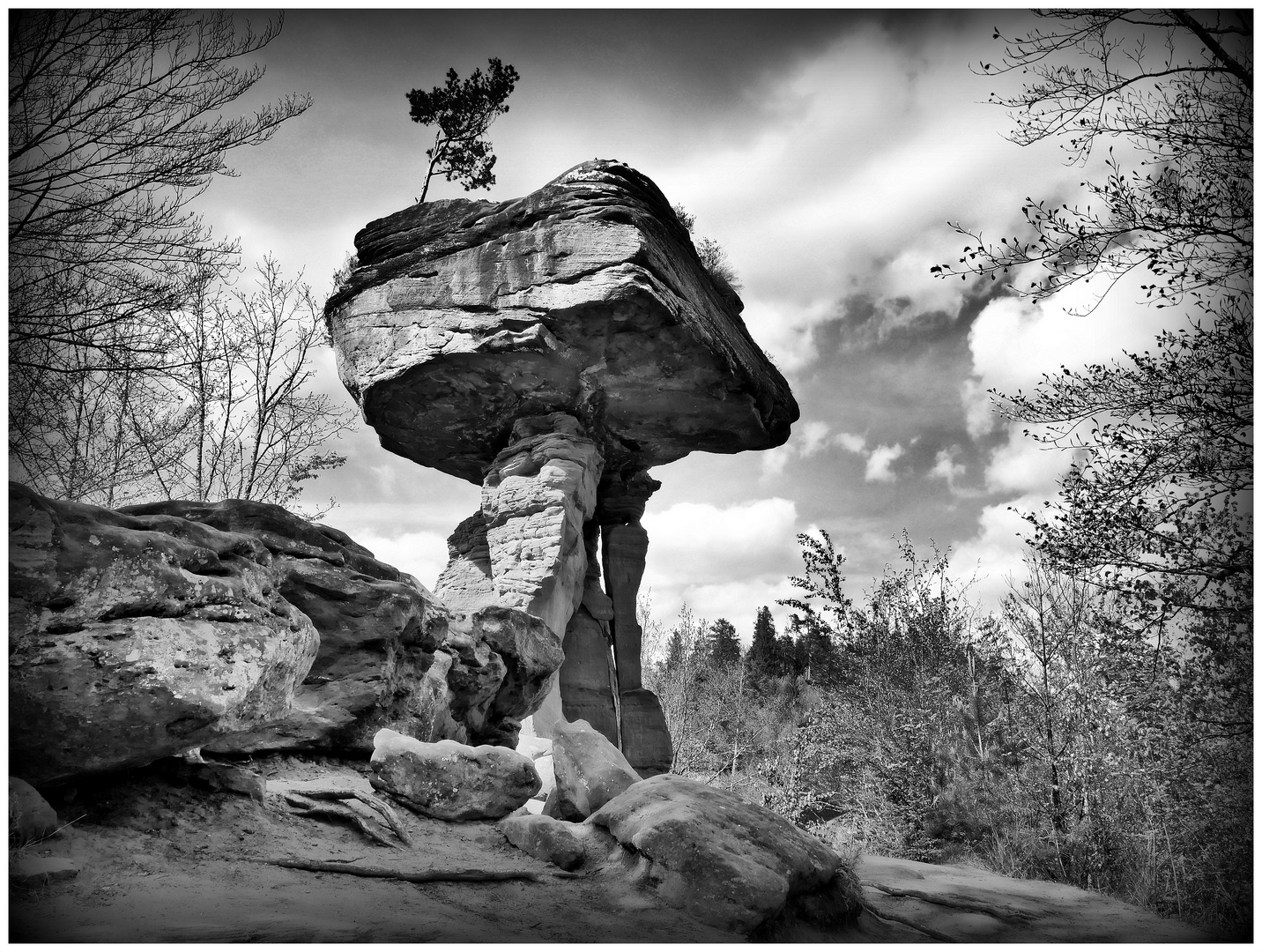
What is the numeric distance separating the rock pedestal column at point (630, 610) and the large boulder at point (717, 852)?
8.35m

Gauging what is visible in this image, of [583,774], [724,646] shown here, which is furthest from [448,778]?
[724,646]

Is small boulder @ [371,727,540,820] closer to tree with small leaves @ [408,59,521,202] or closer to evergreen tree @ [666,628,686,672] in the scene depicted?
tree with small leaves @ [408,59,521,202]

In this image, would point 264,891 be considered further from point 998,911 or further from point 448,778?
point 998,911

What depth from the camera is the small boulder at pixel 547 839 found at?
14.0 feet

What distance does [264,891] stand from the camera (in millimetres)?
3170

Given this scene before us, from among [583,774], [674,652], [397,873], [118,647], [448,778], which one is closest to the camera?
[118,647]

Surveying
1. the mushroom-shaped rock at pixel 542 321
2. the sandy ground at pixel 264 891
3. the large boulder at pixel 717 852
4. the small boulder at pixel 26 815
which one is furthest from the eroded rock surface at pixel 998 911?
the mushroom-shaped rock at pixel 542 321

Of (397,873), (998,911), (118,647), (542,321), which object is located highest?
(542,321)

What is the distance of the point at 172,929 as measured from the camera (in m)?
2.65

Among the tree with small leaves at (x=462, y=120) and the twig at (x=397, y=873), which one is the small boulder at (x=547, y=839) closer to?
the twig at (x=397, y=873)

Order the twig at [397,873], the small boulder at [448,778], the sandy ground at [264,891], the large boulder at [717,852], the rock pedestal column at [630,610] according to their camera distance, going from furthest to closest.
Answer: the rock pedestal column at [630,610] < the small boulder at [448,778] < the large boulder at [717,852] < the twig at [397,873] < the sandy ground at [264,891]

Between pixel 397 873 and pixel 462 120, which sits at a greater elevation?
pixel 462 120

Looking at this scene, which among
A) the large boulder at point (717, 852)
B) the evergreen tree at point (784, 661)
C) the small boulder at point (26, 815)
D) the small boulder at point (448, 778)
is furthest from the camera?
the evergreen tree at point (784, 661)

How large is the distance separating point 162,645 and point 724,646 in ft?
120
